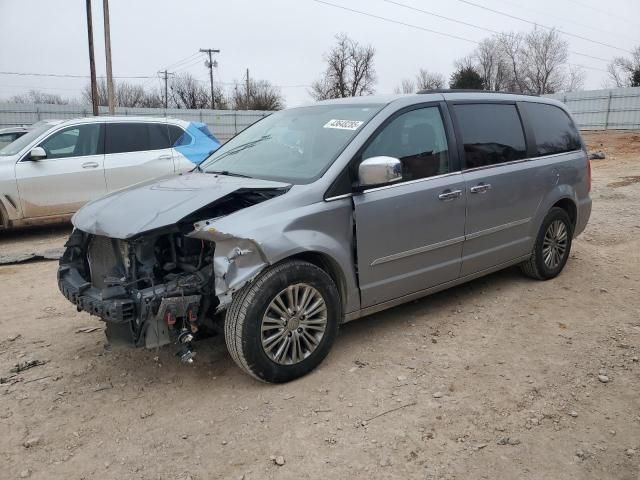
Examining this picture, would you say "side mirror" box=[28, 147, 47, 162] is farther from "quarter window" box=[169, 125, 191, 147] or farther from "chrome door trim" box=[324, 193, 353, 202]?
"chrome door trim" box=[324, 193, 353, 202]

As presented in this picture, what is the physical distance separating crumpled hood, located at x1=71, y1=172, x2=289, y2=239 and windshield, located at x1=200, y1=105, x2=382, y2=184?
0.21 meters

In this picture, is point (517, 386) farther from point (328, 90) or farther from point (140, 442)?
point (328, 90)

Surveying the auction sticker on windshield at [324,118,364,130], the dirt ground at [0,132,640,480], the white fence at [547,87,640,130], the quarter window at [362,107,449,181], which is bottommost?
the dirt ground at [0,132,640,480]

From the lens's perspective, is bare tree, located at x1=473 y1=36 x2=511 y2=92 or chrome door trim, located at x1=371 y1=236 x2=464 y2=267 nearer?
chrome door trim, located at x1=371 y1=236 x2=464 y2=267

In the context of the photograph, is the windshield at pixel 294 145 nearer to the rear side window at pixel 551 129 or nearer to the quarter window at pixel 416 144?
the quarter window at pixel 416 144

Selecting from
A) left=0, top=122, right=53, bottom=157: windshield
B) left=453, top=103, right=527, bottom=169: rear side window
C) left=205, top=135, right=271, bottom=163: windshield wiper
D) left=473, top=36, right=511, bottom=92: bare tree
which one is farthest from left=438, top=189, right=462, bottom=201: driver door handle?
left=473, top=36, right=511, bottom=92: bare tree

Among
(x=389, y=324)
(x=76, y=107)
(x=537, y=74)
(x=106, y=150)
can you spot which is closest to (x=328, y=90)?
(x=537, y=74)

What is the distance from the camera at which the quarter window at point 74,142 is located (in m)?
7.77

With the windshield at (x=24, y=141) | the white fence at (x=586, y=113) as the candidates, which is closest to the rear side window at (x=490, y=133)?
the windshield at (x=24, y=141)

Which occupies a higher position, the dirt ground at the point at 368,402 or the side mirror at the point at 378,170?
the side mirror at the point at 378,170

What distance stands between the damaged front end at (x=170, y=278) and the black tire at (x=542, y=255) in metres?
2.88

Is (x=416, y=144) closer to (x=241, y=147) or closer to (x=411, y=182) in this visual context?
(x=411, y=182)

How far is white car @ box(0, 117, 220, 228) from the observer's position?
750 cm

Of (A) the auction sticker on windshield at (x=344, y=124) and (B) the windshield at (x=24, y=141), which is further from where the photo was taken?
(B) the windshield at (x=24, y=141)
